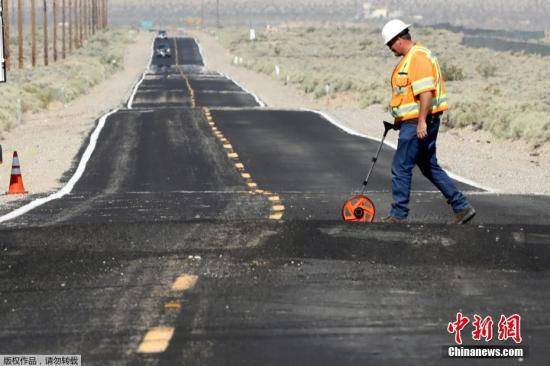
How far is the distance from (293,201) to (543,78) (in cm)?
5597

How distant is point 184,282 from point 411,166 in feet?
13.3

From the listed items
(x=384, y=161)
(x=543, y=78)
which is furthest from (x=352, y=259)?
(x=543, y=78)

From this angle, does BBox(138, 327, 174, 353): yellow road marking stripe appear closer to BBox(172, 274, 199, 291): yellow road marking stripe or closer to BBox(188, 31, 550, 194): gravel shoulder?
BBox(172, 274, 199, 291): yellow road marking stripe

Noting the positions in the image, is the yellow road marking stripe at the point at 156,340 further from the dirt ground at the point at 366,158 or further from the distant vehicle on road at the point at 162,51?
the distant vehicle on road at the point at 162,51

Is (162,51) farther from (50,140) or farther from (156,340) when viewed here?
(156,340)

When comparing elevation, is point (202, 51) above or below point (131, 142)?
below

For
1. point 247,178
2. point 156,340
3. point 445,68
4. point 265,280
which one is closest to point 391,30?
point 265,280

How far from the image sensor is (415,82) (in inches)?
455

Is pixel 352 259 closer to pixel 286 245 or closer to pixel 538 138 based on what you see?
pixel 286 245

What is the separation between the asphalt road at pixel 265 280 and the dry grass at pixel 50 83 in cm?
2509

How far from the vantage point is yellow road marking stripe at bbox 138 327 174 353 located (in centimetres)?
661

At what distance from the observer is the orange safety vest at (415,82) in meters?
11.5

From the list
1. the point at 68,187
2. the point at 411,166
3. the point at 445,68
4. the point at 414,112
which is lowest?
the point at 445,68

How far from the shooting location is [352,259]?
930 centimetres
